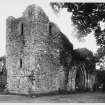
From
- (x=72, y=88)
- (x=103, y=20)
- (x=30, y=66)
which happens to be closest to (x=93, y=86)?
(x=72, y=88)

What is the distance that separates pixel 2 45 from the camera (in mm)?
10969

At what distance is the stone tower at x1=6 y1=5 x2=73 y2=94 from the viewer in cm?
1312

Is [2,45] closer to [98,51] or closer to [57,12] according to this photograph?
[57,12]

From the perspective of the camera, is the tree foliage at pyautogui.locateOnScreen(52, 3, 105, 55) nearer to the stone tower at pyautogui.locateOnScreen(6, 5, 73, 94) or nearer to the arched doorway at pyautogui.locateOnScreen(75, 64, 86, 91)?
the stone tower at pyautogui.locateOnScreen(6, 5, 73, 94)

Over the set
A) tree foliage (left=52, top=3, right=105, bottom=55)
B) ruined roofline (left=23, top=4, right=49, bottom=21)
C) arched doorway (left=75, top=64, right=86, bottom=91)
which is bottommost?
arched doorway (left=75, top=64, right=86, bottom=91)

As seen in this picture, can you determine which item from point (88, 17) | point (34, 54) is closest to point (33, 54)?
point (34, 54)

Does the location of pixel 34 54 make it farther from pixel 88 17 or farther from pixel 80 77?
pixel 80 77

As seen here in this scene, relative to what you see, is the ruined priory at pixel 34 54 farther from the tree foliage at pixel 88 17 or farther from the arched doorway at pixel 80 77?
the tree foliage at pixel 88 17

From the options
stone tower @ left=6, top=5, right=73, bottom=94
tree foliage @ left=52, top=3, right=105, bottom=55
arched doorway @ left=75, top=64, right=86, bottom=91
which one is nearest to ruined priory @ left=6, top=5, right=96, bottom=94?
stone tower @ left=6, top=5, right=73, bottom=94

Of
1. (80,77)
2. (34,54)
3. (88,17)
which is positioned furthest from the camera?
(80,77)

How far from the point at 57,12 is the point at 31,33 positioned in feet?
10.6

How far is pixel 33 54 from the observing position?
13.3 metres

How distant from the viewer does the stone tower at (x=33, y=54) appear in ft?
43.1

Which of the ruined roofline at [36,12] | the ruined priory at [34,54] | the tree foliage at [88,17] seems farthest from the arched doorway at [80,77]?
the tree foliage at [88,17]
